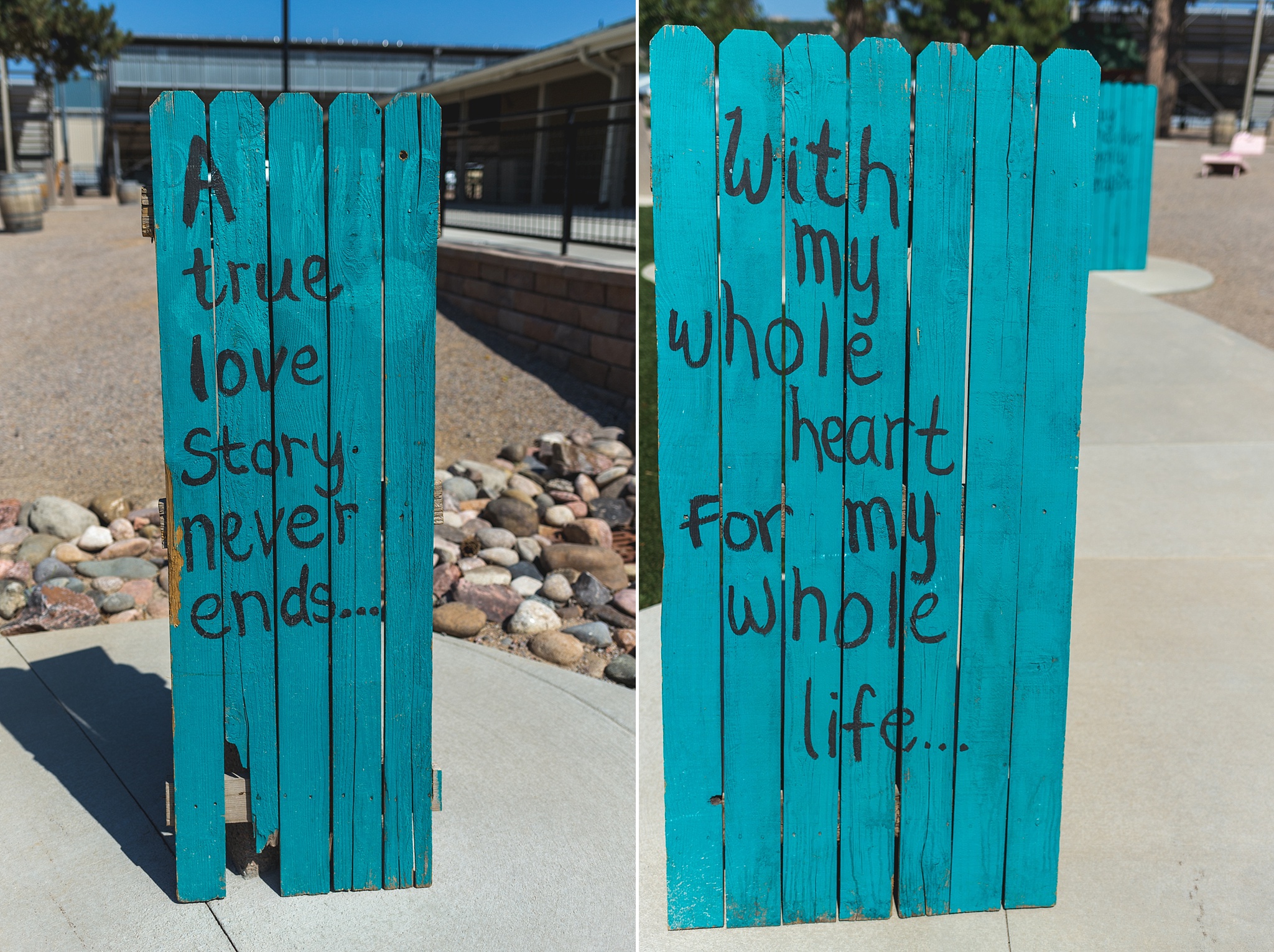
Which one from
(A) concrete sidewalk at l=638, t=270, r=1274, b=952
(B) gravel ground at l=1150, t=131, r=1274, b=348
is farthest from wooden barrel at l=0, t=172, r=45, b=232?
(A) concrete sidewalk at l=638, t=270, r=1274, b=952

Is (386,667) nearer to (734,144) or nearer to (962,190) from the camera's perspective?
(734,144)

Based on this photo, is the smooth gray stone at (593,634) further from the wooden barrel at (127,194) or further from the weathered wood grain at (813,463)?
the wooden barrel at (127,194)

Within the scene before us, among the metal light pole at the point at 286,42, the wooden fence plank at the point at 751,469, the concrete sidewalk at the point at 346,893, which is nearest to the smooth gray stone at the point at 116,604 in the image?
the concrete sidewalk at the point at 346,893

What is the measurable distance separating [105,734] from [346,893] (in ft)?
3.68

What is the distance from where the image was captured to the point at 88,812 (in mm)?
2973

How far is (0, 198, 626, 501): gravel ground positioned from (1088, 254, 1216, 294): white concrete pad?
20.3 feet

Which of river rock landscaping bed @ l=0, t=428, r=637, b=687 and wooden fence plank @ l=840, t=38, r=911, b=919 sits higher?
wooden fence plank @ l=840, t=38, r=911, b=919

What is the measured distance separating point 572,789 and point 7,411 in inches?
→ 255

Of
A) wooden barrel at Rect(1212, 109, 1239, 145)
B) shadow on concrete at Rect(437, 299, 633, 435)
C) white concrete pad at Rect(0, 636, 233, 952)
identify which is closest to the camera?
white concrete pad at Rect(0, 636, 233, 952)

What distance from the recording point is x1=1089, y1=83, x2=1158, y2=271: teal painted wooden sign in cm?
1223

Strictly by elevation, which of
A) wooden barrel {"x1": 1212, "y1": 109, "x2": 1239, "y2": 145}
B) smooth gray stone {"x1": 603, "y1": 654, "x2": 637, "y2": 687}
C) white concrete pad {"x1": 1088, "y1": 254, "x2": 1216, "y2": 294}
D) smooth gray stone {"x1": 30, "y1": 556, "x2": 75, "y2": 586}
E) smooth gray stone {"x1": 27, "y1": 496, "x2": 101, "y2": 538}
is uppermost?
wooden barrel {"x1": 1212, "y1": 109, "x2": 1239, "y2": 145}

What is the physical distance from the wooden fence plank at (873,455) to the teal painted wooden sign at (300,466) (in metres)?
0.92

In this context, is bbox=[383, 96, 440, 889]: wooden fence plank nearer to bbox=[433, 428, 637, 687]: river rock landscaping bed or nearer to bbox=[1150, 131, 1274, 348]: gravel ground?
bbox=[433, 428, 637, 687]: river rock landscaping bed

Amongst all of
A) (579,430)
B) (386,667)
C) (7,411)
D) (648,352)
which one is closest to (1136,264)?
(648,352)
